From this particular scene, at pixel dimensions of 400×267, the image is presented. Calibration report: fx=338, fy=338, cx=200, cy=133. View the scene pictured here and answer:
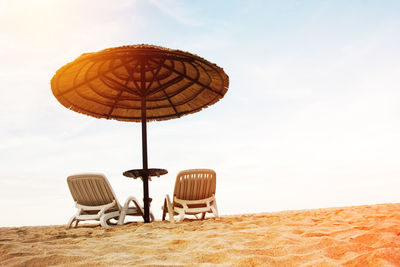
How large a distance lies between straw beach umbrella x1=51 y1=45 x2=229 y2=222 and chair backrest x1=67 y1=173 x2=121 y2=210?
67cm

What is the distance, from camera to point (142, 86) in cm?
631

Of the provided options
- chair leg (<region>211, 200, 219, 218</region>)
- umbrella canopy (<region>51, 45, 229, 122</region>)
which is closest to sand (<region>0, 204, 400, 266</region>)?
chair leg (<region>211, 200, 219, 218</region>)

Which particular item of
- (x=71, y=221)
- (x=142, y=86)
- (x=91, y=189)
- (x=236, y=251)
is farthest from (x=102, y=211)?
(x=236, y=251)

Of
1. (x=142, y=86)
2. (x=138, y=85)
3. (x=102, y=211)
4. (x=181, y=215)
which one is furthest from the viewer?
(x=138, y=85)

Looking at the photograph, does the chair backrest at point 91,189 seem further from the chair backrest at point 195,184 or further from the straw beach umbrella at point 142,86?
the chair backrest at point 195,184

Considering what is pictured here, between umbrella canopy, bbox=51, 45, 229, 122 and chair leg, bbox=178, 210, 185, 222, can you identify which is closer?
chair leg, bbox=178, 210, 185, 222

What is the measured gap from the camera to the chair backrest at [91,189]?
18.0ft

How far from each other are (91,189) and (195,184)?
1758 millimetres

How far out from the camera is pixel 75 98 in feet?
23.7

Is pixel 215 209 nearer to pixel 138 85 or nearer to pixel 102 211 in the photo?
pixel 102 211

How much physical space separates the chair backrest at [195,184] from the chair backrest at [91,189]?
1.11 metres

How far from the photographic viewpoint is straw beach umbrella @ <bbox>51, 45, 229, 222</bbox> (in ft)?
19.6

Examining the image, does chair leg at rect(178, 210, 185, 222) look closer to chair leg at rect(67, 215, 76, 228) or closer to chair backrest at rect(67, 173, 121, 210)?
chair backrest at rect(67, 173, 121, 210)

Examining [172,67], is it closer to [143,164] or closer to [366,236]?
[143,164]
